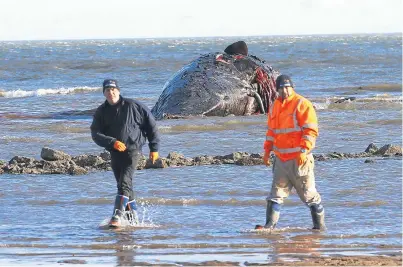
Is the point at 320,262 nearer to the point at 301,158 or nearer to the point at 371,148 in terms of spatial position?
the point at 301,158

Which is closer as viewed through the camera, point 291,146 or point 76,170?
point 291,146

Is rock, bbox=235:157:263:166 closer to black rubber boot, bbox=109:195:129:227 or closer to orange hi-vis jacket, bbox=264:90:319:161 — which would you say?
black rubber boot, bbox=109:195:129:227

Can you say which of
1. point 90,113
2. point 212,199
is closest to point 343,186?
point 212,199

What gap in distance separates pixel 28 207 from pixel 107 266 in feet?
11.7

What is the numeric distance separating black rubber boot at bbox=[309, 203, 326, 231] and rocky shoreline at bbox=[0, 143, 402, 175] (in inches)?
171

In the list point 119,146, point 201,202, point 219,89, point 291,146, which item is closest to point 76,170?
point 201,202

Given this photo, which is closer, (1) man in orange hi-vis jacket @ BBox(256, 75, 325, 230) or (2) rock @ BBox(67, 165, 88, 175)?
(1) man in orange hi-vis jacket @ BBox(256, 75, 325, 230)

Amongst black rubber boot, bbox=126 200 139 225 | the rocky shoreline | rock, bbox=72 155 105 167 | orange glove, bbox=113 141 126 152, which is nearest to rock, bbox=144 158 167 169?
the rocky shoreline

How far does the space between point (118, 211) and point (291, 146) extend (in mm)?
1858

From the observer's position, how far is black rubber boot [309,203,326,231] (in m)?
9.28

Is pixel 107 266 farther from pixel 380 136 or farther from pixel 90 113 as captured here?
pixel 90 113

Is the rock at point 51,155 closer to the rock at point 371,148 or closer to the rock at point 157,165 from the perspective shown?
the rock at point 157,165

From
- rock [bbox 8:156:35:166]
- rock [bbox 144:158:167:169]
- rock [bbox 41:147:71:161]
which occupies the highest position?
rock [bbox 41:147:71:161]

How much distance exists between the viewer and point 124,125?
31.5 feet
